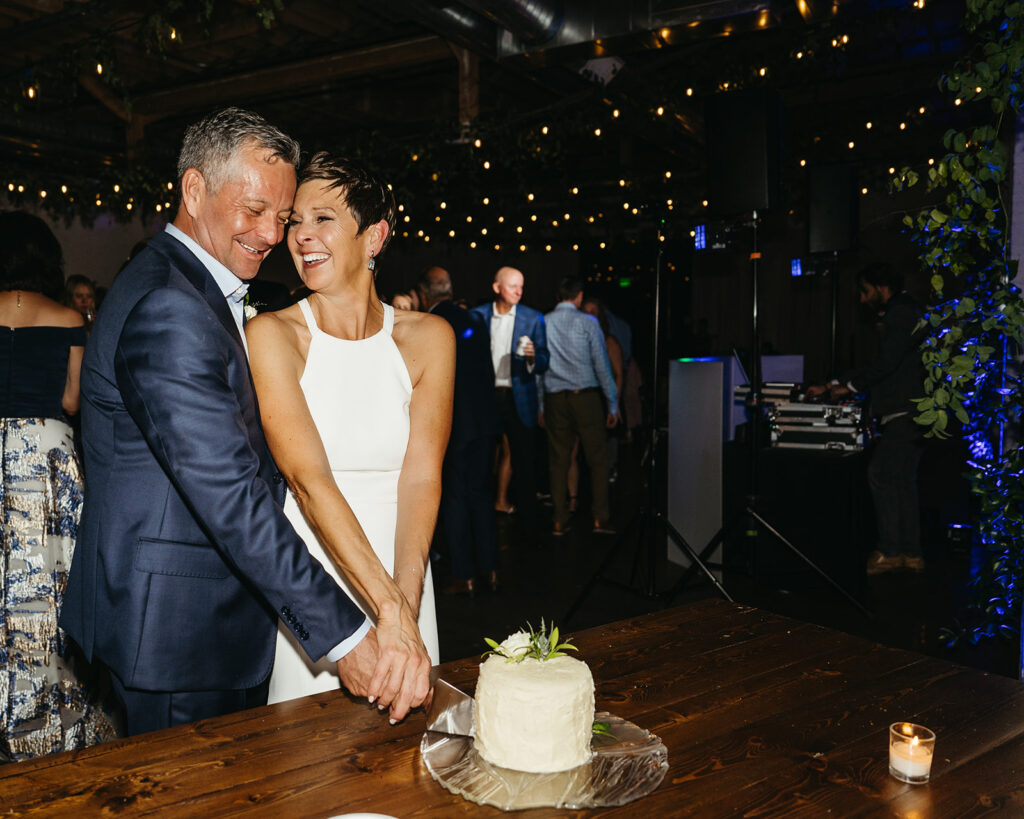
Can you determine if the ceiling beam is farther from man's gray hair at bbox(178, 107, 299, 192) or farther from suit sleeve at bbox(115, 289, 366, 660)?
suit sleeve at bbox(115, 289, 366, 660)

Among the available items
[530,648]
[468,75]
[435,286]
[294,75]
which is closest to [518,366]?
[435,286]

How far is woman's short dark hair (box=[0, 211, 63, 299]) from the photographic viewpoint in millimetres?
2926

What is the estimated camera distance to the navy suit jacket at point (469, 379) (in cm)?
469

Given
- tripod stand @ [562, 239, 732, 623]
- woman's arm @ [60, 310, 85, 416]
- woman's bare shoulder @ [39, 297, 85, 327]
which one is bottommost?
tripod stand @ [562, 239, 732, 623]

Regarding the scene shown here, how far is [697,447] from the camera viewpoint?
5.18 m

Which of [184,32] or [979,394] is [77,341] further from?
[184,32]

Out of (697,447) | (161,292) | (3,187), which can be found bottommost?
(697,447)

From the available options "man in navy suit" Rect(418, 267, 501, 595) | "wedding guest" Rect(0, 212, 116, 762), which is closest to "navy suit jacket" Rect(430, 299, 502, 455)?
"man in navy suit" Rect(418, 267, 501, 595)

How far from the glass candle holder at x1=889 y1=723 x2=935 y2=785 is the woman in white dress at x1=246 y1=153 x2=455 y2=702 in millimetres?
813

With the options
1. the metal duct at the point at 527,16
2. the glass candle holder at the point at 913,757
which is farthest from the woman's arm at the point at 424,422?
the metal duct at the point at 527,16

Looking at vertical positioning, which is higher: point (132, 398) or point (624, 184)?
point (624, 184)

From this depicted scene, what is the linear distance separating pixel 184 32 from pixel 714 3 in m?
4.83

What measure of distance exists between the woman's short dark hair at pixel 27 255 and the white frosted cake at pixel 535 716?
2.57 metres

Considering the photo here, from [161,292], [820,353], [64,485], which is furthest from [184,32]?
[820,353]
